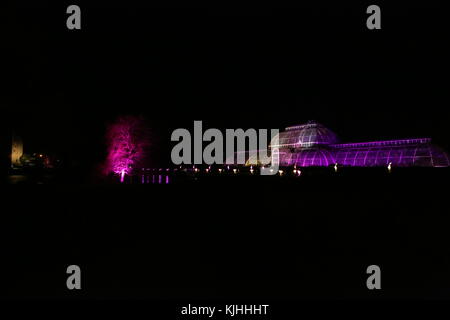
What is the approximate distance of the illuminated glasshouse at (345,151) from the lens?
36.8 metres

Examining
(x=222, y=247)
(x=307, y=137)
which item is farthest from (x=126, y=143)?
(x=307, y=137)

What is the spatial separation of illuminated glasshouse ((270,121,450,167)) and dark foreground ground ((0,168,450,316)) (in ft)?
93.8

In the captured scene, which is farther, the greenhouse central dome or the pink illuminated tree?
the greenhouse central dome

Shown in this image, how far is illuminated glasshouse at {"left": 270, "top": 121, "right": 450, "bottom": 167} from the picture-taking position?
3684cm

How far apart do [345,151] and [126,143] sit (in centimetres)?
3170

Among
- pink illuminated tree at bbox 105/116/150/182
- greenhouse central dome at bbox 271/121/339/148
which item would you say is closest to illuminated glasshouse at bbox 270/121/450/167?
greenhouse central dome at bbox 271/121/339/148

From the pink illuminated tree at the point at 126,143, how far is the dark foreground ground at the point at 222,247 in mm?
14257

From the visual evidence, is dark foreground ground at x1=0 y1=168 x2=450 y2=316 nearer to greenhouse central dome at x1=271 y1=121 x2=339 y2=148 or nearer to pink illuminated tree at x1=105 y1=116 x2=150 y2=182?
pink illuminated tree at x1=105 y1=116 x2=150 y2=182

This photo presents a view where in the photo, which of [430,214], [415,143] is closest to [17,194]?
[430,214]

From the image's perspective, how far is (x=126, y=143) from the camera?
26703mm

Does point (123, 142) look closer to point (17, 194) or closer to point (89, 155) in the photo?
point (89, 155)

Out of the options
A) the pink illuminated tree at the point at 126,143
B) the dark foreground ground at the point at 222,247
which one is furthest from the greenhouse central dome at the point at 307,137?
the dark foreground ground at the point at 222,247
